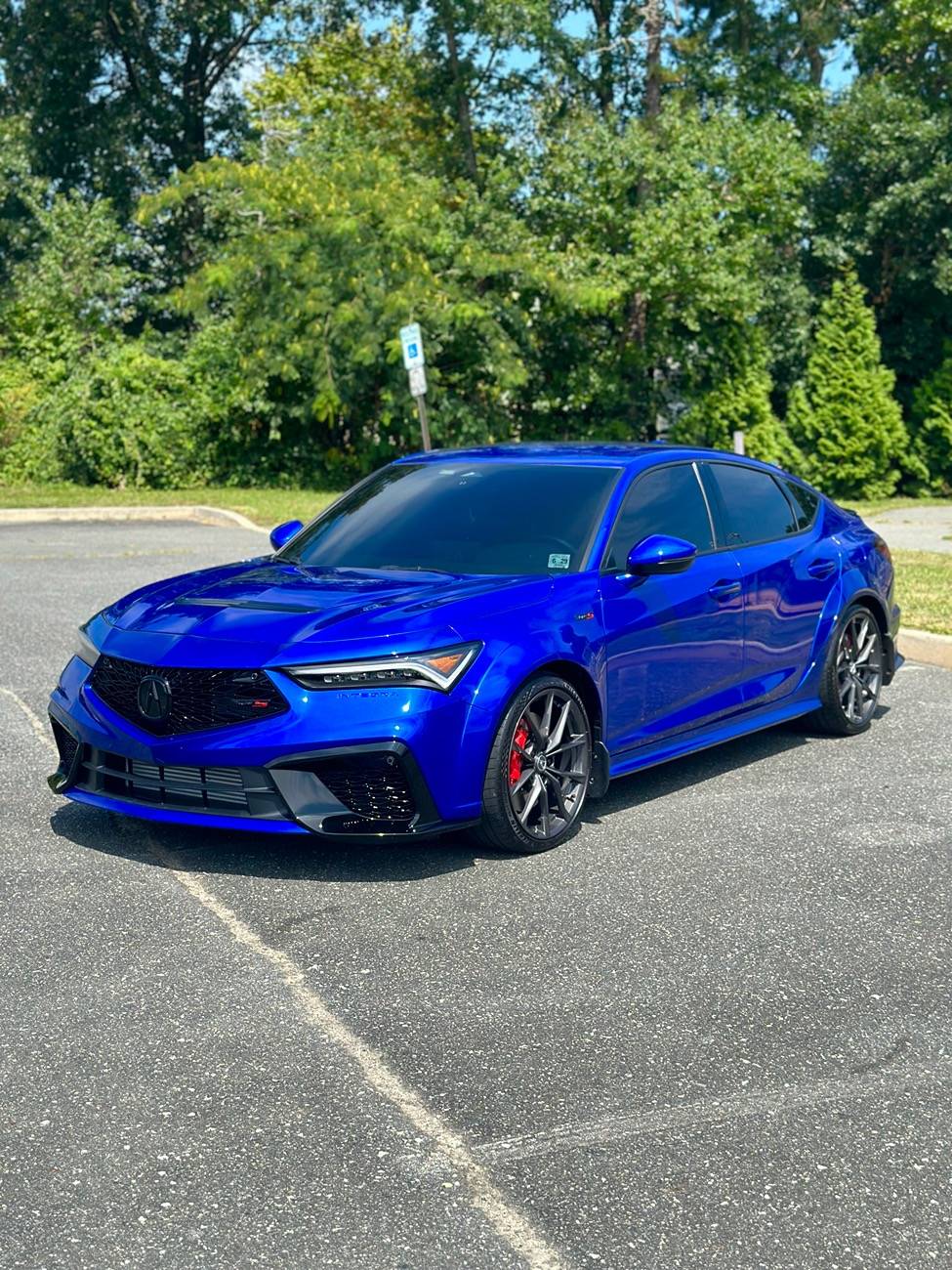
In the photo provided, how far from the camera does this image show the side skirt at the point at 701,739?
691cm

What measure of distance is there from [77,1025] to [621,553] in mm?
3305

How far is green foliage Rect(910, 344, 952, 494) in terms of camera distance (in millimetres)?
31172

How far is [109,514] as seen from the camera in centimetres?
2441

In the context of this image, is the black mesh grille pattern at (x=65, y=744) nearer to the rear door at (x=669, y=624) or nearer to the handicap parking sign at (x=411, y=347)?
the rear door at (x=669, y=624)

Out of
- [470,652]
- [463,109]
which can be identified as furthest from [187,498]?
[470,652]

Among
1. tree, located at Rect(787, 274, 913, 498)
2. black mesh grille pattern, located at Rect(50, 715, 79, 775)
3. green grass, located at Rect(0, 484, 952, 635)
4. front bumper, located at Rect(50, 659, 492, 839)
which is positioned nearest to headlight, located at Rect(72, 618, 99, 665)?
black mesh grille pattern, located at Rect(50, 715, 79, 775)

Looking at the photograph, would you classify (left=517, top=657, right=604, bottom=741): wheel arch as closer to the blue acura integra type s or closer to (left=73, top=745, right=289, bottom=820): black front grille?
the blue acura integra type s

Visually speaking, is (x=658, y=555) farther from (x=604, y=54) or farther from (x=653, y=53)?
(x=604, y=54)

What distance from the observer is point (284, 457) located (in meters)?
29.7

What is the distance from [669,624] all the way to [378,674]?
171 centimetres

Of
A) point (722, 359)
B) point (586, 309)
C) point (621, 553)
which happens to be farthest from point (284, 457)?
point (621, 553)

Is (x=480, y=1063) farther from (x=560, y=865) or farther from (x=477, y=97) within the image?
(x=477, y=97)

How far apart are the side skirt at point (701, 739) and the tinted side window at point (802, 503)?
91cm

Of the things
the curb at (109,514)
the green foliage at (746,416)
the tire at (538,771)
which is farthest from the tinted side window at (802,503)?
the green foliage at (746,416)
